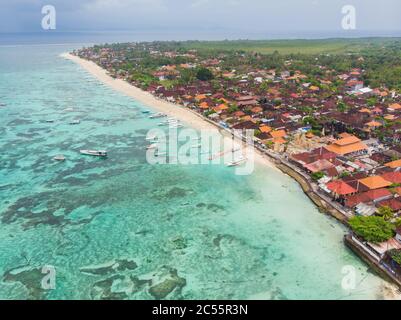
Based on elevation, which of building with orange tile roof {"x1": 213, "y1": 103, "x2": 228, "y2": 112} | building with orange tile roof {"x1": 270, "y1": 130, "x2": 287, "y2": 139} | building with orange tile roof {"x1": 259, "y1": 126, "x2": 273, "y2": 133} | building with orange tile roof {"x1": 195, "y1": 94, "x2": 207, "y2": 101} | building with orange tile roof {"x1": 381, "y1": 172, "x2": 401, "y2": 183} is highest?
building with orange tile roof {"x1": 195, "y1": 94, "x2": 207, "y2": 101}

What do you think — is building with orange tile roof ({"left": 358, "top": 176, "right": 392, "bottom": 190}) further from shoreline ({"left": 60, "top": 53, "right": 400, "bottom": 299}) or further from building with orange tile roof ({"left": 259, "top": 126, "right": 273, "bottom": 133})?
building with orange tile roof ({"left": 259, "top": 126, "right": 273, "bottom": 133})

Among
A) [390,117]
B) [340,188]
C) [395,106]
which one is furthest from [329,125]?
[340,188]

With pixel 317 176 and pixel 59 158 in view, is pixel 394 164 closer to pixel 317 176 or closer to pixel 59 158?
pixel 317 176

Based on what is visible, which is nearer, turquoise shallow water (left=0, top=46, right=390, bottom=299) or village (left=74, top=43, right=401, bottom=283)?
turquoise shallow water (left=0, top=46, right=390, bottom=299)

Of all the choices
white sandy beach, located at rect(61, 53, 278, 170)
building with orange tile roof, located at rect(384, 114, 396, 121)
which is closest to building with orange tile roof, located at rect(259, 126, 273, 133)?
white sandy beach, located at rect(61, 53, 278, 170)

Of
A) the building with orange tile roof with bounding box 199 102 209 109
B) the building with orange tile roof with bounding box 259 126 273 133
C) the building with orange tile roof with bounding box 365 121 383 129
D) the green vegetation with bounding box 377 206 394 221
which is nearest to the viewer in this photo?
the green vegetation with bounding box 377 206 394 221

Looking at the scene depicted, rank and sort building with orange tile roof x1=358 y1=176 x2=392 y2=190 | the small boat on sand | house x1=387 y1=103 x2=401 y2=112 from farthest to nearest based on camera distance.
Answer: house x1=387 y1=103 x2=401 y2=112 < the small boat on sand < building with orange tile roof x1=358 y1=176 x2=392 y2=190

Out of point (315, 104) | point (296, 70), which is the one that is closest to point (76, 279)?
point (315, 104)
